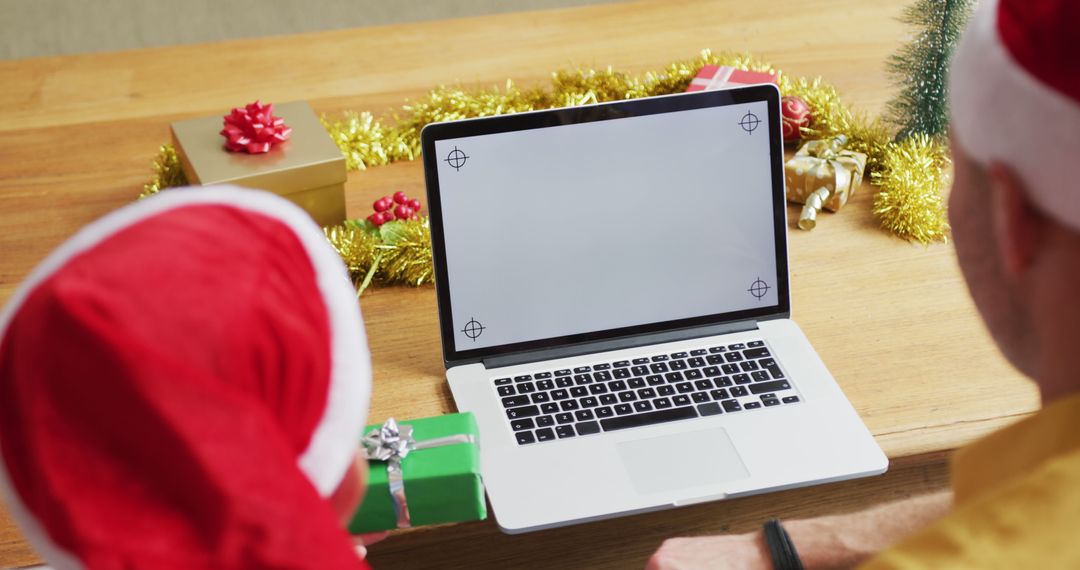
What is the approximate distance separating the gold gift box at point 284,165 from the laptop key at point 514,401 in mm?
370

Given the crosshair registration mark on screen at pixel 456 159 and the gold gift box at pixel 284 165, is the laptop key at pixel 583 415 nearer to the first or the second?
the crosshair registration mark on screen at pixel 456 159

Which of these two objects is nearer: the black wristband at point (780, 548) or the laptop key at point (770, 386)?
the black wristband at point (780, 548)

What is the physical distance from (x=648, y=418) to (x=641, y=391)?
38 millimetres

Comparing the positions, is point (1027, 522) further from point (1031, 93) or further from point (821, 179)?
point (821, 179)

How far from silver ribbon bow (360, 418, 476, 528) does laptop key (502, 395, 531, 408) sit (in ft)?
0.38

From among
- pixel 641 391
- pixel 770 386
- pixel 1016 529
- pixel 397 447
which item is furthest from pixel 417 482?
pixel 1016 529

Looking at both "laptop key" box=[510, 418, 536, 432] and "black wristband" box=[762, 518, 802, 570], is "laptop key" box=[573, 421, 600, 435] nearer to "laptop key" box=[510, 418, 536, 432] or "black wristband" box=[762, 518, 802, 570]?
"laptop key" box=[510, 418, 536, 432]

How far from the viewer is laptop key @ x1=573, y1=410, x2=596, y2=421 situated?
0.97 m

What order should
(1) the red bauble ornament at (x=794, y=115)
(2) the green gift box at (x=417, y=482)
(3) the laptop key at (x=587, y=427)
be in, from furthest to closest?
(1) the red bauble ornament at (x=794, y=115)
(3) the laptop key at (x=587, y=427)
(2) the green gift box at (x=417, y=482)

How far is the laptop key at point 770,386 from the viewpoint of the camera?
3.29 feet

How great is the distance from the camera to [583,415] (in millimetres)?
978

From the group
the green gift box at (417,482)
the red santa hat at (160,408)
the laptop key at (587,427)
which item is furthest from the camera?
the laptop key at (587,427)

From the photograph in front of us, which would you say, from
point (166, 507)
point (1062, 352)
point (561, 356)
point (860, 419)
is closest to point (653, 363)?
point (561, 356)

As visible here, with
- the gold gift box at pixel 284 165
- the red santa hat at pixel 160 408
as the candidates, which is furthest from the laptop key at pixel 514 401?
the red santa hat at pixel 160 408
